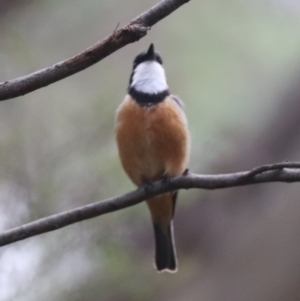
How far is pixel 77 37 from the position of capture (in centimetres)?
384

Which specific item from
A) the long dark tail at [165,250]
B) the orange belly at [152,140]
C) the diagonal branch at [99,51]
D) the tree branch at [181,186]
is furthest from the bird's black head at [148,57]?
the diagonal branch at [99,51]

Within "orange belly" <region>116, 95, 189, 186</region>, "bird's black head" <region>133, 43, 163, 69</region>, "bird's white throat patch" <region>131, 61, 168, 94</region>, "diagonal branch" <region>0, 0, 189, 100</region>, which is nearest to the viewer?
"diagonal branch" <region>0, 0, 189, 100</region>

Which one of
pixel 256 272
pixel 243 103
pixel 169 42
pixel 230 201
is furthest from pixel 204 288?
pixel 169 42

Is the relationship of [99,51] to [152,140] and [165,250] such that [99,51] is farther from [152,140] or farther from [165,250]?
[165,250]

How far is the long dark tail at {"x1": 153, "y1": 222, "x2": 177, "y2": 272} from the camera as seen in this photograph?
9.37ft

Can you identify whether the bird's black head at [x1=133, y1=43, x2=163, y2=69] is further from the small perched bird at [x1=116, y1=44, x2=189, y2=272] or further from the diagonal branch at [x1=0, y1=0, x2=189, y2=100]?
the diagonal branch at [x1=0, y1=0, x2=189, y2=100]

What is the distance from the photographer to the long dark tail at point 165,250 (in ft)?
9.37

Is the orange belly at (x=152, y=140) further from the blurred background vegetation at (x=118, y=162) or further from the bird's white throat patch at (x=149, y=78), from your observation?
the blurred background vegetation at (x=118, y=162)

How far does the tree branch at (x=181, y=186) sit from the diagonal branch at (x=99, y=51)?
0.48 meters

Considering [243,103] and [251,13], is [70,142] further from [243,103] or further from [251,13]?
[251,13]

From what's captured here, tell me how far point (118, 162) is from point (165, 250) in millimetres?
559

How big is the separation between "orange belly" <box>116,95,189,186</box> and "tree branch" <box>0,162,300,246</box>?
1.58 ft

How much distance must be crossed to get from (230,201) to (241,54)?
108 centimetres

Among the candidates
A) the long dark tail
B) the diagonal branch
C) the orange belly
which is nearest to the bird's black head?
the orange belly
